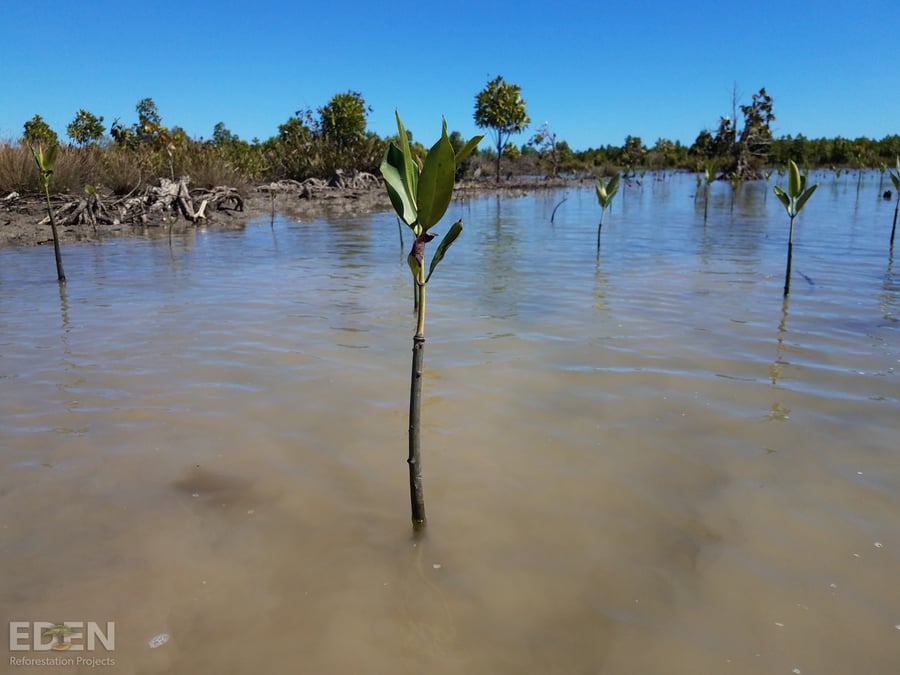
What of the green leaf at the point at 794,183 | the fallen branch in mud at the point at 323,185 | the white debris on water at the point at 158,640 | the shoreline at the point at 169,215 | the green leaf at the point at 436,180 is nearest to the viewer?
the white debris on water at the point at 158,640

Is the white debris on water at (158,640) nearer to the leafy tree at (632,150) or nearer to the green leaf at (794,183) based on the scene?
the green leaf at (794,183)

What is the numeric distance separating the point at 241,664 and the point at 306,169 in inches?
1157

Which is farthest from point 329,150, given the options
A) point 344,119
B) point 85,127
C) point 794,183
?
point 794,183

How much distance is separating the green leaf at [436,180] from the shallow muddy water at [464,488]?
1310 mm

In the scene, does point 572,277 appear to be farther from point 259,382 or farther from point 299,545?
point 299,545

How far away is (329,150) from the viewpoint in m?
29.8

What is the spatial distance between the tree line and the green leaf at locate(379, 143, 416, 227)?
0.22 m

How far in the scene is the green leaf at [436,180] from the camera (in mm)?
1970

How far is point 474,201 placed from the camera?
28.0m

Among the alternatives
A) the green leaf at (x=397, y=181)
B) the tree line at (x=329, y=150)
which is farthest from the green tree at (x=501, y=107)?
the green leaf at (x=397, y=181)

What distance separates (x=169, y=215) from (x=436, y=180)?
13.3 meters

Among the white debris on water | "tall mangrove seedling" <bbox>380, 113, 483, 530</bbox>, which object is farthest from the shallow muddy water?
"tall mangrove seedling" <bbox>380, 113, 483, 530</bbox>

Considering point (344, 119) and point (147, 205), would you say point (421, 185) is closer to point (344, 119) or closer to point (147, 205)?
point (147, 205)

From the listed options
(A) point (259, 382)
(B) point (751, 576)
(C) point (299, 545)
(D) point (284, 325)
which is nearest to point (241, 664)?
(C) point (299, 545)
